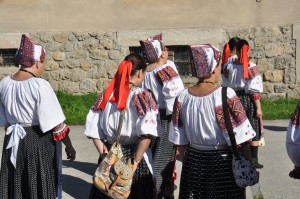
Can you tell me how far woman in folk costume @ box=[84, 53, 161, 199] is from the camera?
159 inches

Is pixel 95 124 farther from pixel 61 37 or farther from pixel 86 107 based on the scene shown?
pixel 61 37

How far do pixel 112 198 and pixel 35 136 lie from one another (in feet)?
3.18

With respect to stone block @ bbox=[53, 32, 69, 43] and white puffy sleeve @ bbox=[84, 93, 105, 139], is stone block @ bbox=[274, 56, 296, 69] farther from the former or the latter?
white puffy sleeve @ bbox=[84, 93, 105, 139]

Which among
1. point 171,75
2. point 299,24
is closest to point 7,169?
point 171,75

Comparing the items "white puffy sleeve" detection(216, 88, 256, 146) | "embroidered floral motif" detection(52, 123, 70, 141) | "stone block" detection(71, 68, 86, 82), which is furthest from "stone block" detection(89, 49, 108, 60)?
"white puffy sleeve" detection(216, 88, 256, 146)

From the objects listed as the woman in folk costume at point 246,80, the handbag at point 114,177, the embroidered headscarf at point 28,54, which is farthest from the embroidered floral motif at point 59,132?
the woman in folk costume at point 246,80

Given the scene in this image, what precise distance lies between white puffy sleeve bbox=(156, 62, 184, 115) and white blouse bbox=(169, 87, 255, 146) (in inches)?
55.1

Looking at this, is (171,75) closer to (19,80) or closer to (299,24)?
(19,80)

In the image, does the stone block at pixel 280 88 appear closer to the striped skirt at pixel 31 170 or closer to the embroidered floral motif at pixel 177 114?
the striped skirt at pixel 31 170

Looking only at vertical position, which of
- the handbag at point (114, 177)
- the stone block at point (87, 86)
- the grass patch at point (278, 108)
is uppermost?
the stone block at point (87, 86)

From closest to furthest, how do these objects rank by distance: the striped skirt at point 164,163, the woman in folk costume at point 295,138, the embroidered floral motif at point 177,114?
the woman in folk costume at point 295,138 < the embroidered floral motif at point 177,114 < the striped skirt at point 164,163

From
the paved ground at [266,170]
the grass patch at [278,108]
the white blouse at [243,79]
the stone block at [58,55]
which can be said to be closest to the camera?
the paved ground at [266,170]

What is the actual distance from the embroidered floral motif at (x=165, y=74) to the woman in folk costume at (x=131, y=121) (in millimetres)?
1227

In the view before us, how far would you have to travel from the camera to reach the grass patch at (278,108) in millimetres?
9891
